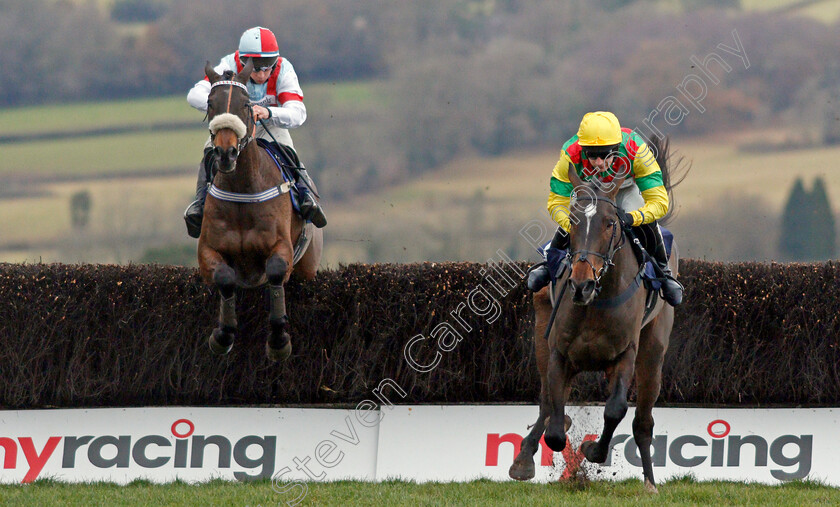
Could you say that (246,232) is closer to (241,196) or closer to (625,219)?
(241,196)

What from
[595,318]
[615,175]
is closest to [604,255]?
[595,318]

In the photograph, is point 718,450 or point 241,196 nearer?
point 241,196

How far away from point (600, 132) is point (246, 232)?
2.29 metres

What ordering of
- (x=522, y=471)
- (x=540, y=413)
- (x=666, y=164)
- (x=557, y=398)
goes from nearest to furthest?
(x=557, y=398), (x=522, y=471), (x=540, y=413), (x=666, y=164)

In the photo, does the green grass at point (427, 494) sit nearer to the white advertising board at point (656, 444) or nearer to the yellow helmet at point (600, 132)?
the white advertising board at point (656, 444)

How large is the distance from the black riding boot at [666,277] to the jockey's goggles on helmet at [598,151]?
2.27ft

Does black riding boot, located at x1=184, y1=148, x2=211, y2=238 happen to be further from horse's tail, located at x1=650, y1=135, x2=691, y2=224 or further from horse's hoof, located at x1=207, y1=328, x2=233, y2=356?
horse's tail, located at x1=650, y1=135, x2=691, y2=224

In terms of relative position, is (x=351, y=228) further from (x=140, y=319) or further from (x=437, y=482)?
(x=437, y=482)

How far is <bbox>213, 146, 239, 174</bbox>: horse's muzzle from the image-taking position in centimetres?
532

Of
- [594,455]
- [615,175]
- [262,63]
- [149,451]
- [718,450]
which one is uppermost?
[262,63]

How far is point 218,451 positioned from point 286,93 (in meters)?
2.40

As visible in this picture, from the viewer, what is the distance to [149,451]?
6363 millimetres

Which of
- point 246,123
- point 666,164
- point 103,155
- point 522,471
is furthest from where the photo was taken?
point 103,155

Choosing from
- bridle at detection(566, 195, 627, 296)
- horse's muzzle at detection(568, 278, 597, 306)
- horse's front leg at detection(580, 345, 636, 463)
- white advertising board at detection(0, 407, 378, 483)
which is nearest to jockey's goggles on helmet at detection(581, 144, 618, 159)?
bridle at detection(566, 195, 627, 296)
